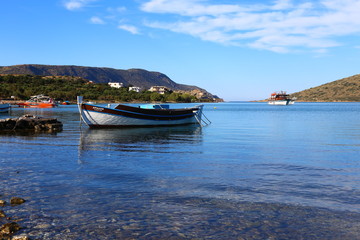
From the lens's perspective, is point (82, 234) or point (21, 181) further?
point (21, 181)

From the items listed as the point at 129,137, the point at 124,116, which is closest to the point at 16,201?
the point at 129,137

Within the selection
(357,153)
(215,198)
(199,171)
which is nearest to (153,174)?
(199,171)

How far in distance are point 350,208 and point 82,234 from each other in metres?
6.17

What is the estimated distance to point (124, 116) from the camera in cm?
3497

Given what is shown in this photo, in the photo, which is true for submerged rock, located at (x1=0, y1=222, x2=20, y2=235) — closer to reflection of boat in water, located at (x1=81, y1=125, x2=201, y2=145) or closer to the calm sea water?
the calm sea water

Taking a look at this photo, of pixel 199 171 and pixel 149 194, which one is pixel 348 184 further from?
pixel 149 194

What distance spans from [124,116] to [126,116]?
0.22 meters

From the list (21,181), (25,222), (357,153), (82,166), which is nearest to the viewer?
(25,222)

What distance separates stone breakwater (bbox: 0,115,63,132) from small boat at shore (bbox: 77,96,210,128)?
10.9 ft

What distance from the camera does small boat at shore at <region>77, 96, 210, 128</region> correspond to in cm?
3381

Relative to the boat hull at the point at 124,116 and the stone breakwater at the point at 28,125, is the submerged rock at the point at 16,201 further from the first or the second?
the boat hull at the point at 124,116

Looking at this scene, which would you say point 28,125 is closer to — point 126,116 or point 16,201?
point 126,116

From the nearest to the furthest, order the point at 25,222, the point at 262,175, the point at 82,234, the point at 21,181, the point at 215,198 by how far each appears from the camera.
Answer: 1. the point at 82,234
2. the point at 25,222
3. the point at 215,198
4. the point at 21,181
5. the point at 262,175

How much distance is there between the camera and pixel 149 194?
927 cm
